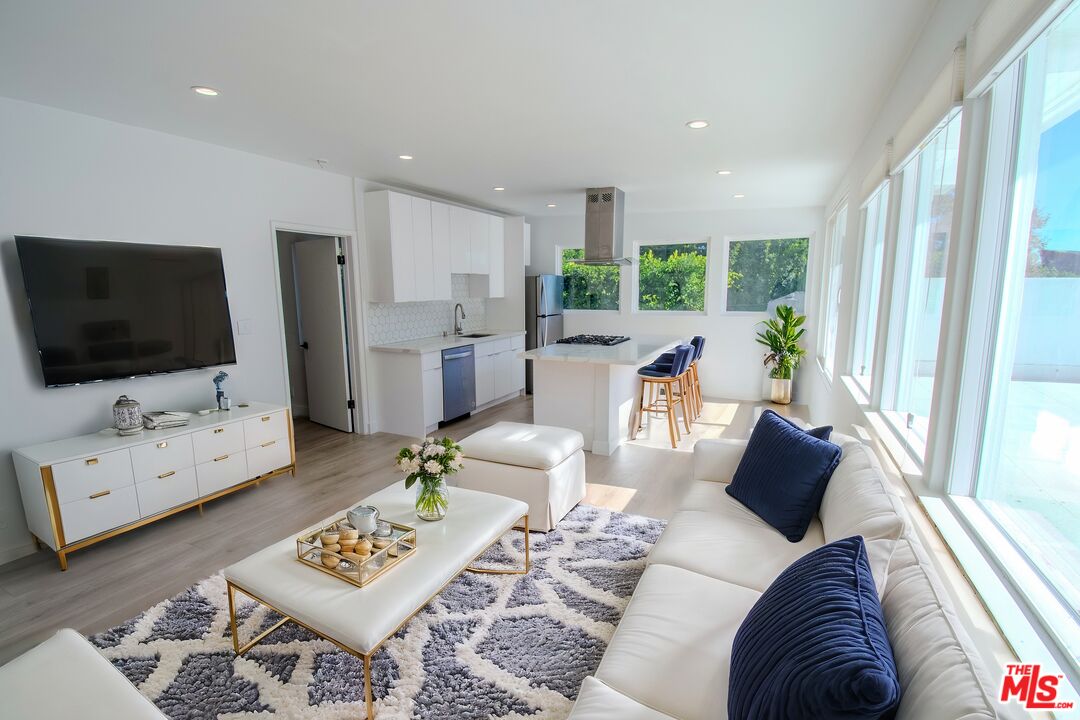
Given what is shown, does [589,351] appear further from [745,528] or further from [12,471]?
[12,471]

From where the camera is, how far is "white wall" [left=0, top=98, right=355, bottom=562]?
9.15ft

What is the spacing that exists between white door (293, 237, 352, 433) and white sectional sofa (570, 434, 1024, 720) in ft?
13.0

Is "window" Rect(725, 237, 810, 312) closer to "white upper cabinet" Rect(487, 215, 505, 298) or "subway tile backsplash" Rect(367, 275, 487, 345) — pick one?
"white upper cabinet" Rect(487, 215, 505, 298)

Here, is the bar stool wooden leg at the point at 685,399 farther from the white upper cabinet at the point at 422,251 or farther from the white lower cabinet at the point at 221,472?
the white lower cabinet at the point at 221,472

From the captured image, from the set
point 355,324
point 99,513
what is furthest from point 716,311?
point 99,513

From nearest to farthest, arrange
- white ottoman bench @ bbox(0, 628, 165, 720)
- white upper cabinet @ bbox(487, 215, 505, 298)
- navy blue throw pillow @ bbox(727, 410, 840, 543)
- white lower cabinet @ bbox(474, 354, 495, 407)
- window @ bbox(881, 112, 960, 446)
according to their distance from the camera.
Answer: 1. white ottoman bench @ bbox(0, 628, 165, 720)
2. window @ bbox(881, 112, 960, 446)
3. navy blue throw pillow @ bbox(727, 410, 840, 543)
4. white lower cabinet @ bbox(474, 354, 495, 407)
5. white upper cabinet @ bbox(487, 215, 505, 298)

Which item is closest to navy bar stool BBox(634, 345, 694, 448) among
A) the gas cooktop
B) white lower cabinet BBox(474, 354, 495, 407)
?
the gas cooktop

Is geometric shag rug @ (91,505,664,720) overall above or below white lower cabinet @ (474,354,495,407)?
below

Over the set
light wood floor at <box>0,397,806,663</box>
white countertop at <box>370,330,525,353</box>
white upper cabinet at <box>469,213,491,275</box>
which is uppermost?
white upper cabinet at <box>469,213,491,275</box>

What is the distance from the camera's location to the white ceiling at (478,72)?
6.21ft

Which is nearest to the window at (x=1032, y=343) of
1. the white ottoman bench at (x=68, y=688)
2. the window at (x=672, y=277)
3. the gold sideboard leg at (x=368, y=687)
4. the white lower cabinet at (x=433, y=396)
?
the gold sideboard leg at (x=368, y=687)

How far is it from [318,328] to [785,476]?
472 centimetres

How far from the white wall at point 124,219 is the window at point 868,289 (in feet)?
14.7

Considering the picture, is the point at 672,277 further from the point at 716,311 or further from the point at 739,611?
the point at 739,611
